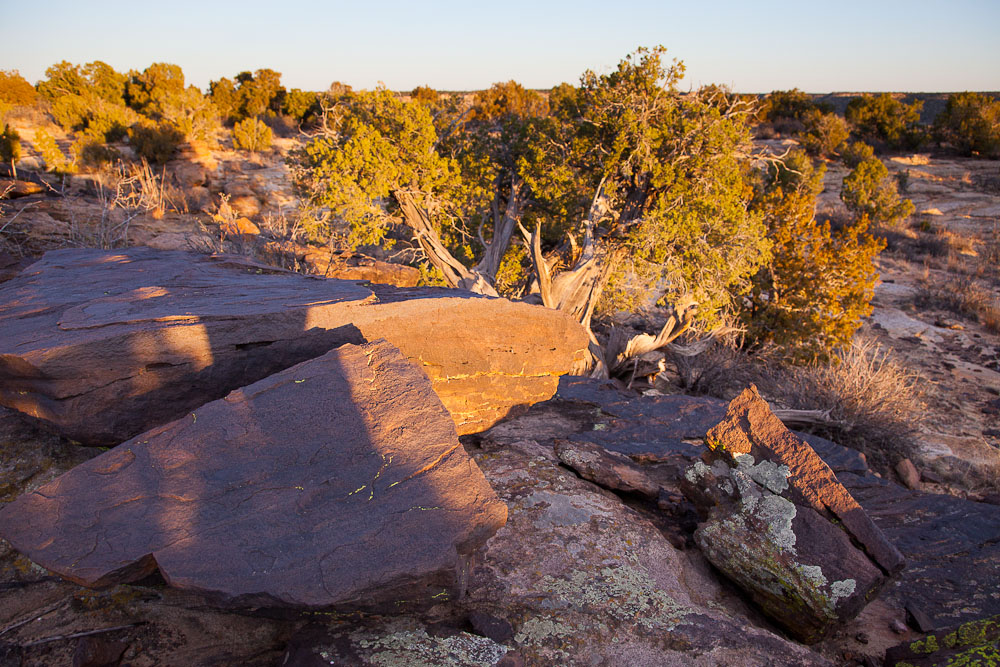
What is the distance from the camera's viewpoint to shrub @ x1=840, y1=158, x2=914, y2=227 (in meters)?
18.9

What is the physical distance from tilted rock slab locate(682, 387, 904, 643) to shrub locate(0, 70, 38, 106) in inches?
1285

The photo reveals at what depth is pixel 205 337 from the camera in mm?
3078

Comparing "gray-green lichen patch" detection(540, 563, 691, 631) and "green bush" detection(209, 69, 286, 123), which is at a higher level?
"green bush" detection(209, 69, 286, 123)

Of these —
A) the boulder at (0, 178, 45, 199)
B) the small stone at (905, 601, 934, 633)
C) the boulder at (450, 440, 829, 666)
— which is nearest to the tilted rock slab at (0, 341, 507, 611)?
the boulder at (450, 440, 829, 666)

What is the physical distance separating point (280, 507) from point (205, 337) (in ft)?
4.60

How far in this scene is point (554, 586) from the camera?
2523mm

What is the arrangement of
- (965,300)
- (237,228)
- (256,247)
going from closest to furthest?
(256,247) < (237,228) < (965,300)

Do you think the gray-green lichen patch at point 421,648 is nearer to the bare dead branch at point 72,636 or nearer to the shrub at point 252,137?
the bare dead branch at point 72,636

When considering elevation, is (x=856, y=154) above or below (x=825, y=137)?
below

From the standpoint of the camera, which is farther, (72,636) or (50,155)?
(50,155)

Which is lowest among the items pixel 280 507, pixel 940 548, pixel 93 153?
pixel 940 548

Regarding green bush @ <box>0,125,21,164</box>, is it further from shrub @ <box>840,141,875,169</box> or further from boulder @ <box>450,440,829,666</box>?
shrub @ <box>840,141,875,169</box>

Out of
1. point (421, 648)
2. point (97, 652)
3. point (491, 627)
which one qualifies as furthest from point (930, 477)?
point (97, 652)

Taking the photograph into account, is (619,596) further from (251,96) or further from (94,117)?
(251,96)
